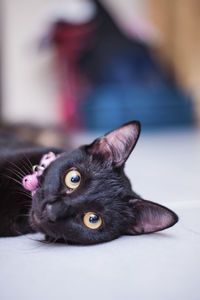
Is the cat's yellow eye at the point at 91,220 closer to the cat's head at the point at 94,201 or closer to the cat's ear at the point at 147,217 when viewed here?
the cat's head at the point at 94,201

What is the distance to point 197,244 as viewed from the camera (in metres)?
1.04

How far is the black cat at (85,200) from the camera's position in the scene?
99 cm

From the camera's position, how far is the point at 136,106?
12.1ft

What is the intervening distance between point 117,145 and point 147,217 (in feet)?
0.72

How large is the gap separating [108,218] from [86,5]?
10.4 feet

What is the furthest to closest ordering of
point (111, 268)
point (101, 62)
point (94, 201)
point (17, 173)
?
point (101, 62)
point (17, 173)
point (94, 201)
point (111, 268)

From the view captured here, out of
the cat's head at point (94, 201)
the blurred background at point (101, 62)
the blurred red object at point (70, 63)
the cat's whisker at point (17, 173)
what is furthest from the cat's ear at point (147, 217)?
the blurred red object at point (70, 63)

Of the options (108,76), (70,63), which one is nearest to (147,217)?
(108,76)

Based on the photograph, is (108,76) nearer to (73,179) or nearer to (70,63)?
(70,63)

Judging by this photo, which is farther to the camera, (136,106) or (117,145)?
(136,106)

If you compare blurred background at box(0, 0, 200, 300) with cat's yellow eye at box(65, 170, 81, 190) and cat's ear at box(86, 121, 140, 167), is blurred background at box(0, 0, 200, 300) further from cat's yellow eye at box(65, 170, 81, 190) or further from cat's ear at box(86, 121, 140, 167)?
cat's yellow eye at box(65, 170, 81, 190)

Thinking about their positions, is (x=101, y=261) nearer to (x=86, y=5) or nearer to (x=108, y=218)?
(x=108, y=218)

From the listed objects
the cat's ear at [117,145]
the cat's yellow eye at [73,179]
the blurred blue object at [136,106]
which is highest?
the blurred blue object at [136,106]

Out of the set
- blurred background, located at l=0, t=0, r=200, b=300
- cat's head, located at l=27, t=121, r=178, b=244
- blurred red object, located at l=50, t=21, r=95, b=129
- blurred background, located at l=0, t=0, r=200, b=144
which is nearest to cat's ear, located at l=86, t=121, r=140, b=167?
cat's head, located at l=27, t=121, r=178, b=244
